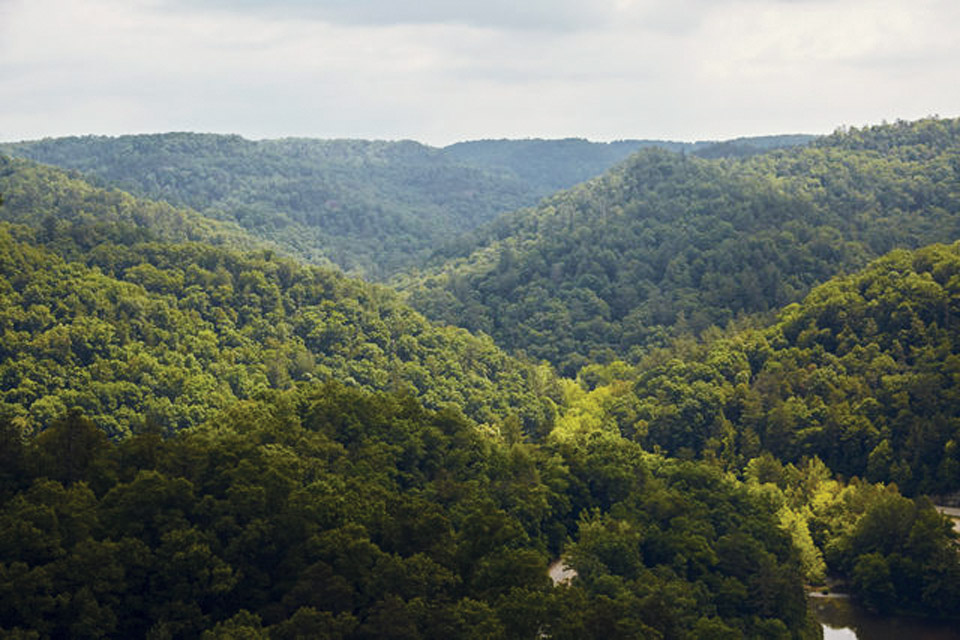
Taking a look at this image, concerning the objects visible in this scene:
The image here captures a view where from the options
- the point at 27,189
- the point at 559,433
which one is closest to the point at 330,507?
the point at 559,433

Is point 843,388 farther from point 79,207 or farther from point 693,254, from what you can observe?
point 79,207

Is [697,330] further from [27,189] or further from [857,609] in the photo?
[27,189]

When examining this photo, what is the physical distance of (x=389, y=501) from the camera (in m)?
54.8

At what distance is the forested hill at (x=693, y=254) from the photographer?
152 metres

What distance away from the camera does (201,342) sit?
105875 mm

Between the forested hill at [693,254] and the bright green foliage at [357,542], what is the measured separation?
8006cm

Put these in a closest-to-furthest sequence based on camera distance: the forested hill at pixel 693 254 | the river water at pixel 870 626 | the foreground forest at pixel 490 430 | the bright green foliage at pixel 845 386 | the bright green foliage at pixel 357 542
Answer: the bright green foliage at pixel 357 542, the foreground forest at pixel 490 430, the river water at pixel 870 626, the bright green foliage at pixel 845 386, the forested hill at pixel 693 254

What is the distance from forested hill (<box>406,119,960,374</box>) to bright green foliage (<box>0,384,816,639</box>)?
263 feet

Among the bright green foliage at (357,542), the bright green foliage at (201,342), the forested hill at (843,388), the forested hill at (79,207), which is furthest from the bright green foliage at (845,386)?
the forested hill at (79,207)

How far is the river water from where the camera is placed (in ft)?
225

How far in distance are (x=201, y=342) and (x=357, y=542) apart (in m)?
62.6

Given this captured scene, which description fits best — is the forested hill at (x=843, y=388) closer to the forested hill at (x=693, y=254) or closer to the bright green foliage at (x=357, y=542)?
the bright green foliage at (x=357, y=542)

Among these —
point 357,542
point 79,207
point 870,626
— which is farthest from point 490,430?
point 79,207

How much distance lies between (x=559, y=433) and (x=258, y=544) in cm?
5029
